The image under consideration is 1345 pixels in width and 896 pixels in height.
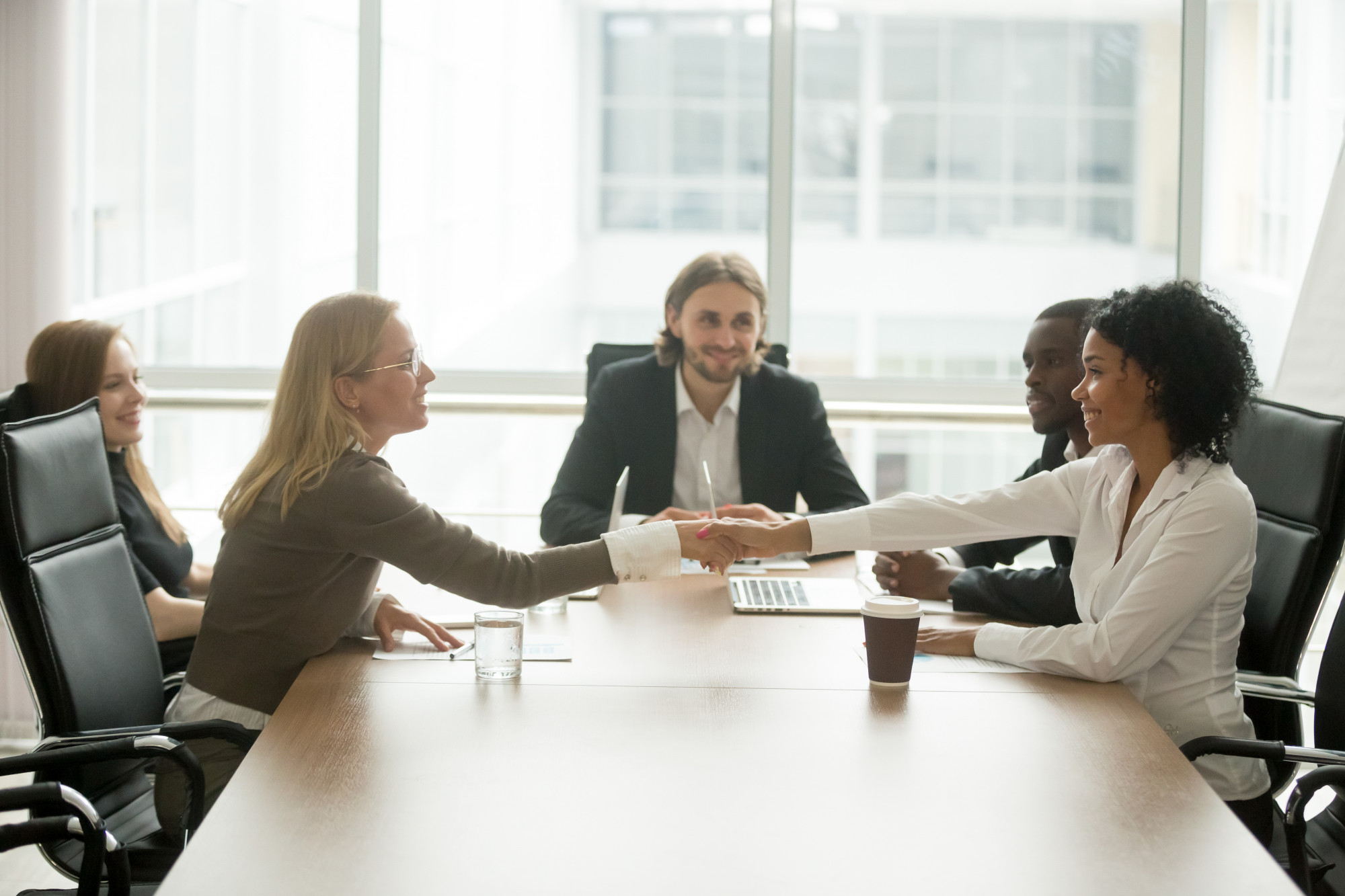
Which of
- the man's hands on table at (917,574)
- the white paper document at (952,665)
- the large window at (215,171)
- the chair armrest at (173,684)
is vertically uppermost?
the large window at (215,171)

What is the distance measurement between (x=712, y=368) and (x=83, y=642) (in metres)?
1.65

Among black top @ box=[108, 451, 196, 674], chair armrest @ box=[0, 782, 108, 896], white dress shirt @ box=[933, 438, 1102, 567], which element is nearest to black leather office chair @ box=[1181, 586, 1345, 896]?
white dress shirt @ box=[933, 438, 1102, 567]

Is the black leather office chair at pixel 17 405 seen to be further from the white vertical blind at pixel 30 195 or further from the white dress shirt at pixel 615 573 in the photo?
the white vertical blind at pixel 30 195

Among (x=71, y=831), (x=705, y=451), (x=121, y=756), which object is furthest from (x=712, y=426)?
(x=71, y=831)

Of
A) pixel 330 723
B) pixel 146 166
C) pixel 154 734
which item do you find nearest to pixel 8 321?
pixel 146 166

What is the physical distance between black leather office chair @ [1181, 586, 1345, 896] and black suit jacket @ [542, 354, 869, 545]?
1198mm

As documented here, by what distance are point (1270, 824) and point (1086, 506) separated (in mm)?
594

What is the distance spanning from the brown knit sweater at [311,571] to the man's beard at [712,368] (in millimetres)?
1280

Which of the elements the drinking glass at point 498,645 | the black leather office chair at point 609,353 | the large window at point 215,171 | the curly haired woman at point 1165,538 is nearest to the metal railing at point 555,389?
the large window at point 215,171

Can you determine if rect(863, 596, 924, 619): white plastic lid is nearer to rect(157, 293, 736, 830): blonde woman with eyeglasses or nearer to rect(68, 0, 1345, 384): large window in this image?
rect(157, 293, 736, 830): blonde woman with eyeglasses

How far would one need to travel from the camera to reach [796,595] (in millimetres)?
2271

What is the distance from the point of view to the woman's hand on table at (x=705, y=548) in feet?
7.16

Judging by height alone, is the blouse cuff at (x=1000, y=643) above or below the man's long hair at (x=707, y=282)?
below

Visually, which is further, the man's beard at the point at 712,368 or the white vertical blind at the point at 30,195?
the white vertical blind at the point at 30,195
